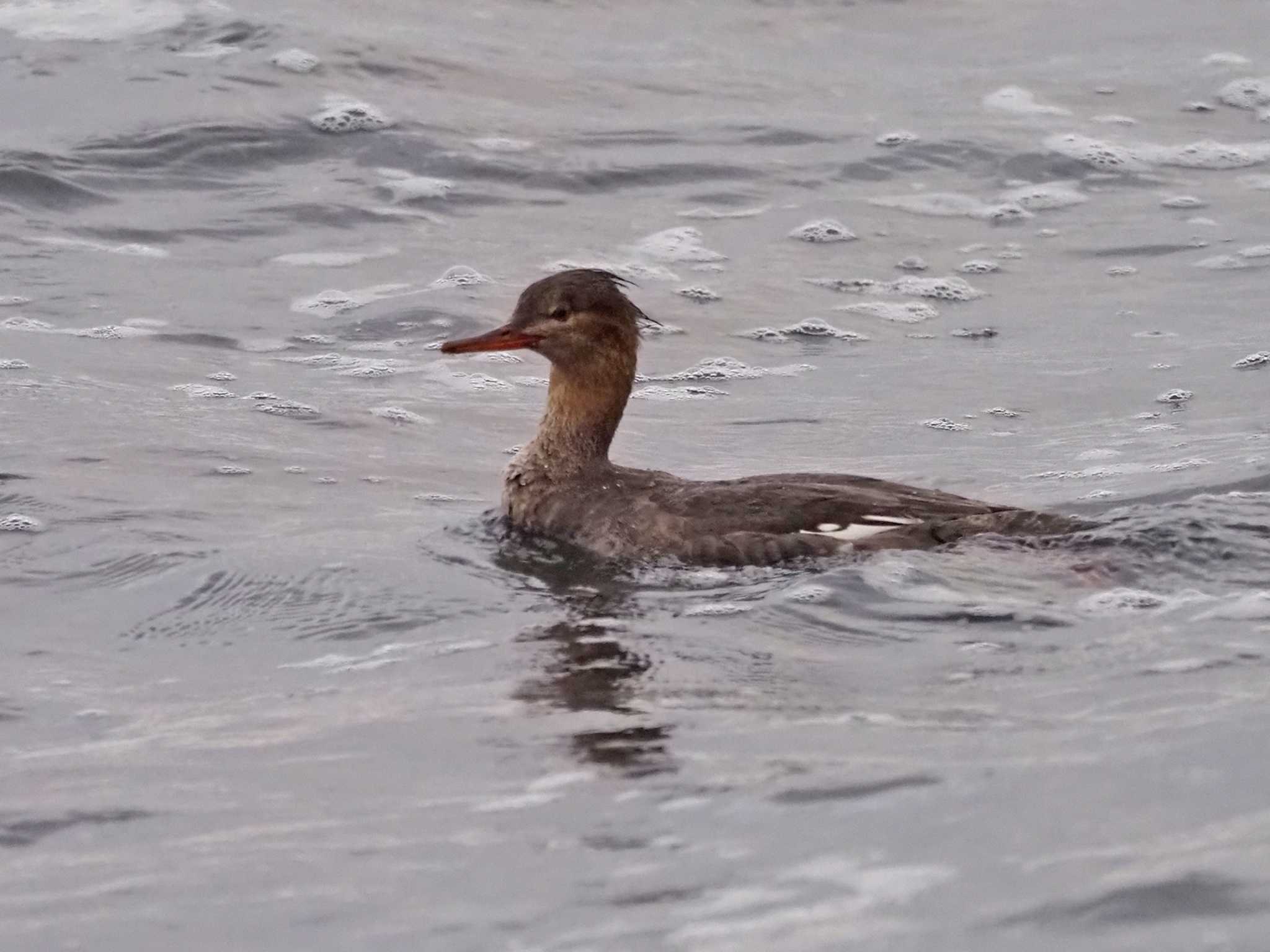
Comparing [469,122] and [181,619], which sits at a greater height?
[469,122]

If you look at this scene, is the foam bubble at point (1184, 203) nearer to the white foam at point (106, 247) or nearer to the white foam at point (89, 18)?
the white foam at point (106, 247)

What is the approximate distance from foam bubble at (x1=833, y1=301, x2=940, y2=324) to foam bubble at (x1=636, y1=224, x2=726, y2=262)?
3.40ft

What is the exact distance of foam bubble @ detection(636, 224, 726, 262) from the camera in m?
11.8

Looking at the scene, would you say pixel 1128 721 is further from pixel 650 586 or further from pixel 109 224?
pixel 109 224

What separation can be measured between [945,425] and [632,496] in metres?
2.32

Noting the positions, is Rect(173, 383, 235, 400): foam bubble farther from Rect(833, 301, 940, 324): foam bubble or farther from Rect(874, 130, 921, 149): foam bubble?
Rect(874, 130, 921, 149): foam bubble

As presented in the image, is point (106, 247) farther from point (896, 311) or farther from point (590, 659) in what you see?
point (590, 659)

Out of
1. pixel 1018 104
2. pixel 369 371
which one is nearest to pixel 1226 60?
pixel 1018 104

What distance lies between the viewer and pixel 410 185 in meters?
12.6

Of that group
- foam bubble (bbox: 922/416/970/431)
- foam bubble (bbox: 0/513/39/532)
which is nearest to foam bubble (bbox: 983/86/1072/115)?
foam bubble (bbox: 922/416/970/431)

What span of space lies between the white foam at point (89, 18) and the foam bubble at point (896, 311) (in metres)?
5.98

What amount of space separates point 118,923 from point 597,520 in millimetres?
3500

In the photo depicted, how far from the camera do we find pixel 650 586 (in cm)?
683

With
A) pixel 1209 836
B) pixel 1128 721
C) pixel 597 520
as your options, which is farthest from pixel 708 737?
pixel 597 520
